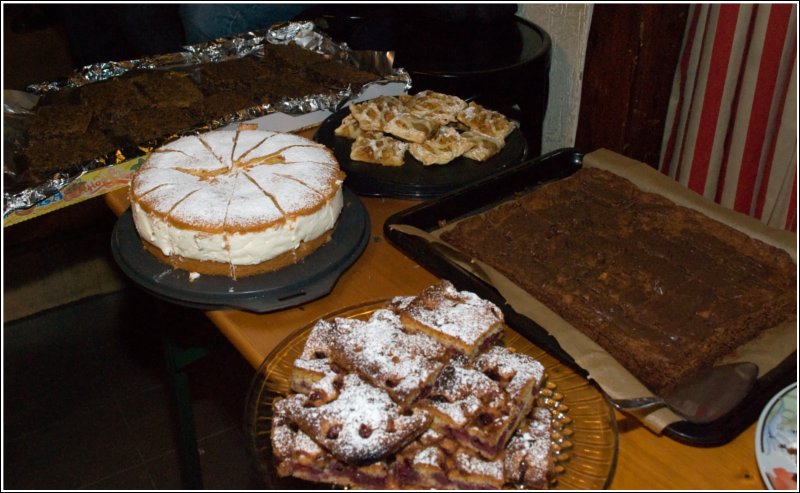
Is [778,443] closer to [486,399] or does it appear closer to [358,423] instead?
[486,399]

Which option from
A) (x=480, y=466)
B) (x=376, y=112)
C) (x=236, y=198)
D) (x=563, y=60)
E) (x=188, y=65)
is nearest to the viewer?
(x=480, y=466)

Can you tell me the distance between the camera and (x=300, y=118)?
275cm

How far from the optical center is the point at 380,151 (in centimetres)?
236

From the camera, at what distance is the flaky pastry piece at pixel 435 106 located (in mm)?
2533

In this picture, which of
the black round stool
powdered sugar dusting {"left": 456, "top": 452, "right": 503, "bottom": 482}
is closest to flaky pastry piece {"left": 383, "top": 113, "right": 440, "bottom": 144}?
the black round stool

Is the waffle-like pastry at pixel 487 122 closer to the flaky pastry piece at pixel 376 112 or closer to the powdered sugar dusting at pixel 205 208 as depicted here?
the flaky pastry piece at pixel 376 112

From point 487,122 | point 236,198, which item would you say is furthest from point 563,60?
point 236,198

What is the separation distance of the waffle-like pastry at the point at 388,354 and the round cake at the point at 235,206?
0.41m

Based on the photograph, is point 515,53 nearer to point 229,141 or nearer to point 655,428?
point 229,141

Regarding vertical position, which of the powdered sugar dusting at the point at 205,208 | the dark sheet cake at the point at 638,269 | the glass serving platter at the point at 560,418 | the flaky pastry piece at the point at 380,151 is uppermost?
the powdered sugar dusting at the point at 205,208

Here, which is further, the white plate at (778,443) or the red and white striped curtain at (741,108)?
the red and white striped curtain at (741,108)

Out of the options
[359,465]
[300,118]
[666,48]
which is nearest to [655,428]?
Result: [359,465]

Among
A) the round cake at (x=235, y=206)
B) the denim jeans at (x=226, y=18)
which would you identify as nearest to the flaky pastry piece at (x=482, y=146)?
the round cake at (x=235, y=206)

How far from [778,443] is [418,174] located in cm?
132
